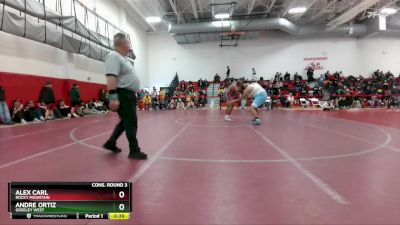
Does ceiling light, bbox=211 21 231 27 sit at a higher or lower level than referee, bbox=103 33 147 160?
higher

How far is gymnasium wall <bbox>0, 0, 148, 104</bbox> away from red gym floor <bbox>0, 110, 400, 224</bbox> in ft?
23.0

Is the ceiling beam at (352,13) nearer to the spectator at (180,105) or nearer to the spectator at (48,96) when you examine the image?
the spectator at (180,105)

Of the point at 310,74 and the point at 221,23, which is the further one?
the point at 310,74

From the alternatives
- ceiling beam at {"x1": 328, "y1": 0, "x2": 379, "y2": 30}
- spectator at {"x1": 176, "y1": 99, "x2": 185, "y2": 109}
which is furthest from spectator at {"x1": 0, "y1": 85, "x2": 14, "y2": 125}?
ceiling beam at {"x1": 328, "y1": 0, "x2": 379, "y2": 30}

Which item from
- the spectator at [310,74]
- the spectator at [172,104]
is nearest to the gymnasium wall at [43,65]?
the spectator at [172,104]

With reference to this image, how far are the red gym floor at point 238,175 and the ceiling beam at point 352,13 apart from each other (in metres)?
15.7

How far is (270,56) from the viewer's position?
28.3 metres

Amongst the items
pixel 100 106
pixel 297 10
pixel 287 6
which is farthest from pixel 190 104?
pixel 297 10

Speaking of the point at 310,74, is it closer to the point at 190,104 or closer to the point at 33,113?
the point at 190,104

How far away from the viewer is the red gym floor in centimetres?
246

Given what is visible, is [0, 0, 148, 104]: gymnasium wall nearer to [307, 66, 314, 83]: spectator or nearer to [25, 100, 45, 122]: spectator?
[25, 100, 45, 122]: spectator
